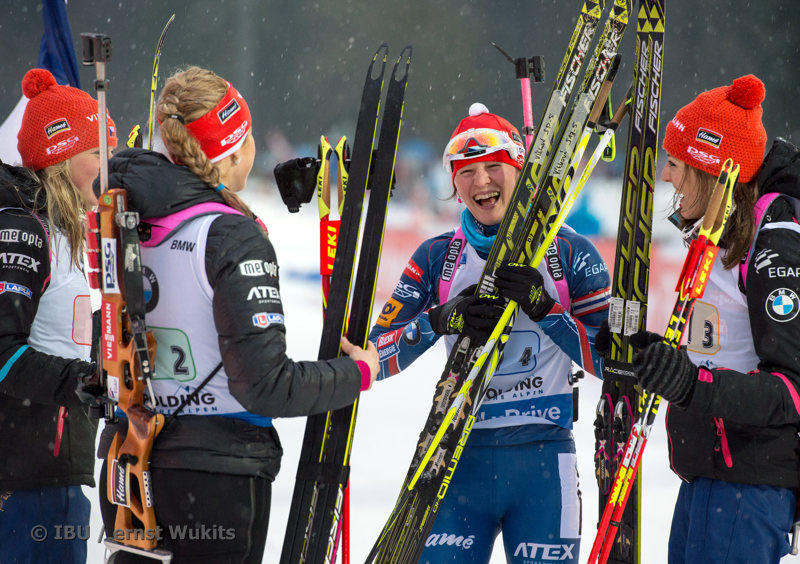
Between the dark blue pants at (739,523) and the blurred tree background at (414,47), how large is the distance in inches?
216

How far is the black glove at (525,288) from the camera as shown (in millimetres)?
2031

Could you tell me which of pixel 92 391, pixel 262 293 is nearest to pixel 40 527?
pixel 92 391

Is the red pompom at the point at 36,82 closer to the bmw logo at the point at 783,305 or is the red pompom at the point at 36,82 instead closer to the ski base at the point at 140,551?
the ski base at the point at 140,551

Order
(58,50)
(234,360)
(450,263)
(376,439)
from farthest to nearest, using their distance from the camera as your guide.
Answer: (376,439) → (58,50) → (450,263) → (234,360)

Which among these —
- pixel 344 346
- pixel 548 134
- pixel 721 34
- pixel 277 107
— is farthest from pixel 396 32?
pixel 344 346

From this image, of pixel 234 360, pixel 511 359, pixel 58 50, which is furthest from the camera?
pixel 58 50

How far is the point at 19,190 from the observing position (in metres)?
2.04

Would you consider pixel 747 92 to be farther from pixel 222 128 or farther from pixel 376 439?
pixel 376 439

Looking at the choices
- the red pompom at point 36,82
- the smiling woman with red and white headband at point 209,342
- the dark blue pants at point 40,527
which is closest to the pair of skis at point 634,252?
the smiling woman with red and white headband at point 209,342

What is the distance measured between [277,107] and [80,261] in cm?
572

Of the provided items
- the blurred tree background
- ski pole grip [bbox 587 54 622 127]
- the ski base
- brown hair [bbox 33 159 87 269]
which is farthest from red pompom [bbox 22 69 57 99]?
the blurred tree background

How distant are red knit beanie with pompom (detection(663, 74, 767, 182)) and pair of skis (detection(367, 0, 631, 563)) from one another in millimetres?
276

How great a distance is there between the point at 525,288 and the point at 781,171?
632 mm

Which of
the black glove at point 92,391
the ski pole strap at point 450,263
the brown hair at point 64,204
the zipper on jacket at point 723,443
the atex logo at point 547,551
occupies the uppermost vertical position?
the brown hair at point 64,204
